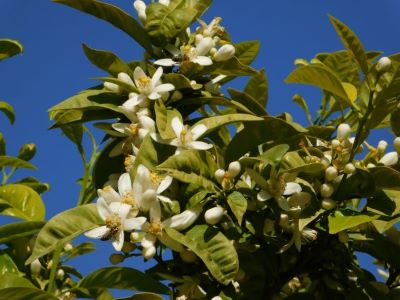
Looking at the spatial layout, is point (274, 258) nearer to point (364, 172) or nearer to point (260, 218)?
point (260, 218)

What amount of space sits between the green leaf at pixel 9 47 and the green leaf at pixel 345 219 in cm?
112

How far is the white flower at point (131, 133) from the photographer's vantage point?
1.72 m

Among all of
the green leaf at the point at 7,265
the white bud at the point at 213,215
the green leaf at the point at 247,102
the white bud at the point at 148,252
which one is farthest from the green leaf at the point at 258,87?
the green leaf at the point at 7,265

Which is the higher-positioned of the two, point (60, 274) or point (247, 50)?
point (247, 50)

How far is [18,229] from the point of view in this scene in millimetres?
1718

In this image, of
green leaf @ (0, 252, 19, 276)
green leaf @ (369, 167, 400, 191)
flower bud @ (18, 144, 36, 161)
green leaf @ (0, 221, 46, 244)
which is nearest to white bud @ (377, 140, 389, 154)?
green leaf @ (369, 167, 400, 191)

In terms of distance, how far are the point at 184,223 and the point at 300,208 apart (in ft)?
0.99

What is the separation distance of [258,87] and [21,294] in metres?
1.00

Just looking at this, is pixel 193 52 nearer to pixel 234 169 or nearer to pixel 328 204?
pixel 234 169

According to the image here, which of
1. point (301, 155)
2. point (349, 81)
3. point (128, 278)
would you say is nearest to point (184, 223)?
point (128, 278)

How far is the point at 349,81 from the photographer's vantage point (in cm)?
216

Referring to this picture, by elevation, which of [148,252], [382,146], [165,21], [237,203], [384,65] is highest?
[165,21]

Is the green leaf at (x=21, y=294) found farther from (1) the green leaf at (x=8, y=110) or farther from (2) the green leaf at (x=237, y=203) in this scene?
(1) the green leaf at (x=8, y=110)

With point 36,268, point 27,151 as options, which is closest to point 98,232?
point 36,268
